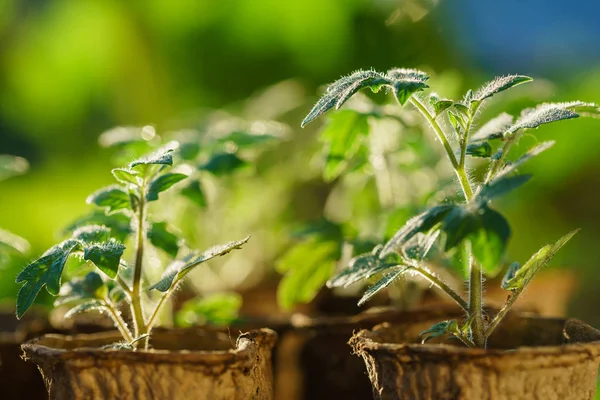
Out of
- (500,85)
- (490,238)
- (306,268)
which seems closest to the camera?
(490,238)

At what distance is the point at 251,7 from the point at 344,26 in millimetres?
542

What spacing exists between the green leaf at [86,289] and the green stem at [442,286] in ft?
1.40

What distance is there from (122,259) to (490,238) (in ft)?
1.65

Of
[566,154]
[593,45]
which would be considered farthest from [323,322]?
[593,45]

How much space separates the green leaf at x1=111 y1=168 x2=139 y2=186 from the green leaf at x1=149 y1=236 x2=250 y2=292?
128 millimetres

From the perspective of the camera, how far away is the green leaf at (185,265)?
768 mm

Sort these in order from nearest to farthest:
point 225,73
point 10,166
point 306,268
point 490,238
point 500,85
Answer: point 490,238
point 500,85
point 10,166
point 306,268
point 225,73

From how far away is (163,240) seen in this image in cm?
96

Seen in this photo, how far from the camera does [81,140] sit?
323 cm

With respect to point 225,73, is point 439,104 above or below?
below

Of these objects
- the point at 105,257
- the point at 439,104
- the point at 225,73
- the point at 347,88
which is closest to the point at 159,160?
the point at 105,257

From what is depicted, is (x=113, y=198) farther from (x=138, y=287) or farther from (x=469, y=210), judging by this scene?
(x=469, y=210)

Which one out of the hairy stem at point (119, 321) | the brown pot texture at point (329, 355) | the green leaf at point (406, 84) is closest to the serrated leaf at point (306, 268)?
the brown pot texture at point (329, 355)

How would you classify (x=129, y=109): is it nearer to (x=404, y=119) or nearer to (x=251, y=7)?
(x=251, y=7)
